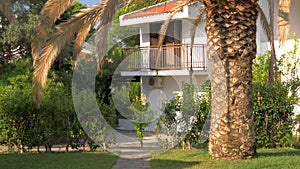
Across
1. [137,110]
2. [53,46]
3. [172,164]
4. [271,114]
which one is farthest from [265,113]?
[53,46]

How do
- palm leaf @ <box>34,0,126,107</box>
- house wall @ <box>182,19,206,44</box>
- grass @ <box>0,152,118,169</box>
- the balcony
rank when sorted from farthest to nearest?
house wall @ <box>182,19,206,44</box> → the balcony → grass @ <box>0,152,118,169</box> → palm leaf @ <box>34,0,126,107</box>

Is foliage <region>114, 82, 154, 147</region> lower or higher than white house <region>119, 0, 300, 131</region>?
lower

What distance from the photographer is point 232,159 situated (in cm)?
1016

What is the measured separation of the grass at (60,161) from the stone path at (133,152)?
313 mm

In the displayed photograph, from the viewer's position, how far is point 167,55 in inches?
806

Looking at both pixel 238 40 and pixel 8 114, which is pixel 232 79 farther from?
pixel 8 114

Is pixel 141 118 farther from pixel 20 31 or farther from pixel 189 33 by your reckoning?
pixel 20 31

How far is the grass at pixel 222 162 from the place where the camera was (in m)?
9.48

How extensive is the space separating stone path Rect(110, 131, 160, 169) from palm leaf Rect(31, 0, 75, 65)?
3.93 meters

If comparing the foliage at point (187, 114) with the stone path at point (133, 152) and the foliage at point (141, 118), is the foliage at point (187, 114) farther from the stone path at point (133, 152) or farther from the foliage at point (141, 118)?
the foliage at point (141, 118)

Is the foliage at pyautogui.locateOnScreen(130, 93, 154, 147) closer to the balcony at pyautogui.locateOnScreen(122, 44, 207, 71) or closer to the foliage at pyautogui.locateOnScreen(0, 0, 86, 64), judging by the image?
the balcony at pyautogui.locateOnScreen(122, 44, 207, 71)

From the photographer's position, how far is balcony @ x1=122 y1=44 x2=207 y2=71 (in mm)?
19516

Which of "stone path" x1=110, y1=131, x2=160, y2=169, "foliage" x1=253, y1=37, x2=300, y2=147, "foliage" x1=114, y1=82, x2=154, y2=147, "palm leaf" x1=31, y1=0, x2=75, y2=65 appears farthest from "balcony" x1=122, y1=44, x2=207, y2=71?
"palm leaf" x1=31, y1=0, x2=75, y2=65

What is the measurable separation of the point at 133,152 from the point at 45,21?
6.69m
